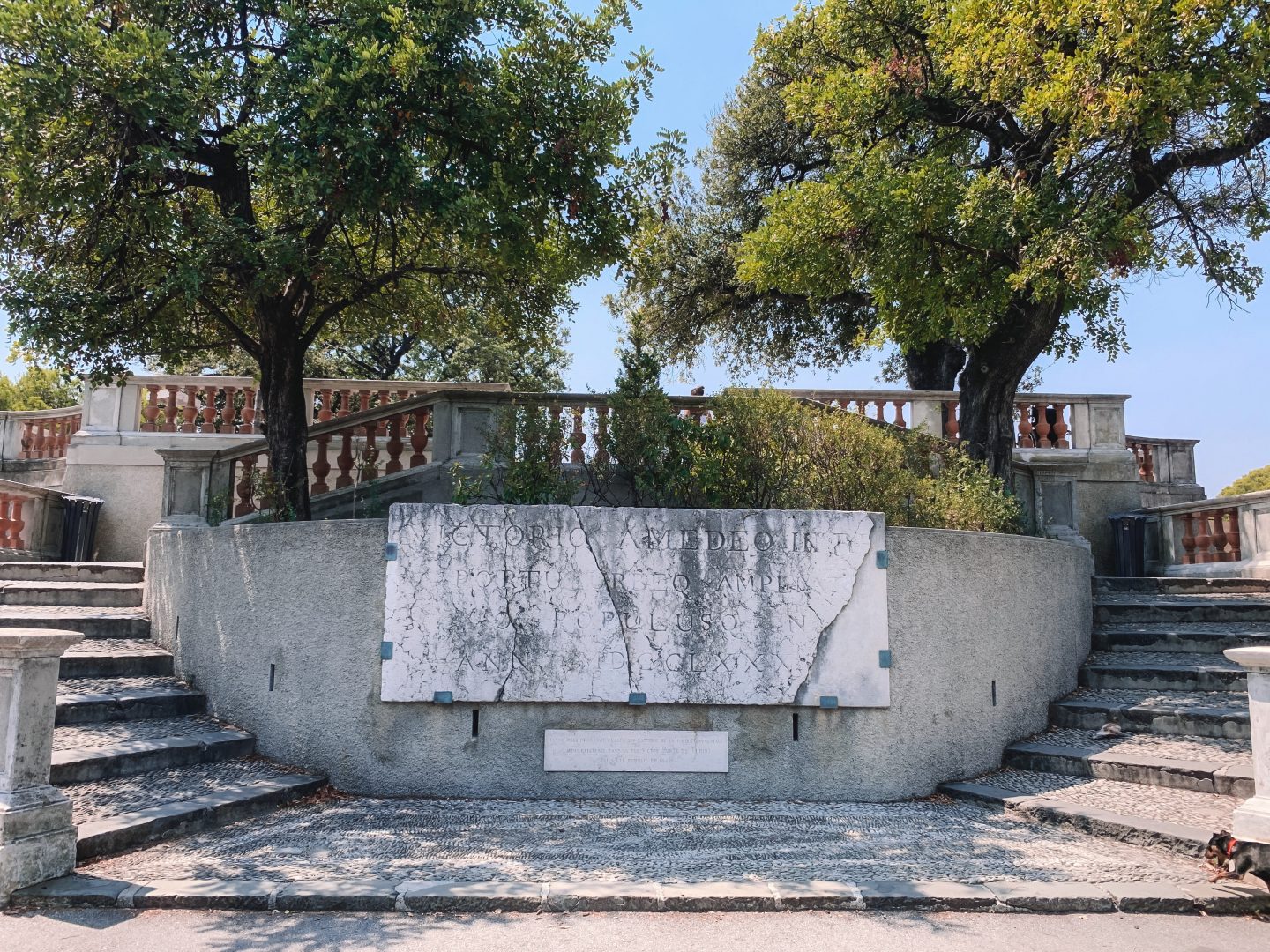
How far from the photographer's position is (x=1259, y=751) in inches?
202

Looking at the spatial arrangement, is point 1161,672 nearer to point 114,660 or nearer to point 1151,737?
point 1151,737

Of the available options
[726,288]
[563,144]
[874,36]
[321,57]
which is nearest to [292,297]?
[321,57]

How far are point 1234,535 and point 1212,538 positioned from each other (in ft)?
0.91

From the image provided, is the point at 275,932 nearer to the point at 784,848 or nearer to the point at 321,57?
the point at 784,848

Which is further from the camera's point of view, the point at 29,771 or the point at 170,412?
the point at 170,412

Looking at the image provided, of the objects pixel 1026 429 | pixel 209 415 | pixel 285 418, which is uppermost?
pixel 209 415

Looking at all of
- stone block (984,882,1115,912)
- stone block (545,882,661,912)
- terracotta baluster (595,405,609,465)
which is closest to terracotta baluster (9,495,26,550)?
terracotta baluster (595,405,609,465)

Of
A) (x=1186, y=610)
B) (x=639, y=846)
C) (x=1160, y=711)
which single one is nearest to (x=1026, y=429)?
(x=1186, y=610)

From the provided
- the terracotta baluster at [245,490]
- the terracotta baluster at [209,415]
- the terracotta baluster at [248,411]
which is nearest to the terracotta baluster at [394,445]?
the terracotta baluster at [245,490]

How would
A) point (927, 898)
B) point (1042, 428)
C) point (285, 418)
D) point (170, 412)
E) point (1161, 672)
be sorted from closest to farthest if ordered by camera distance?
point (927, 898) < point (1161, 672) < point (285, 418) < point (170, 412) < point (1042, 428)

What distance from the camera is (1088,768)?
6930mm

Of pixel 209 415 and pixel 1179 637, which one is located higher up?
pixel 209 415

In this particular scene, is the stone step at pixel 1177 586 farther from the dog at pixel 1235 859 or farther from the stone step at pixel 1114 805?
the dog at pixel 1235 859

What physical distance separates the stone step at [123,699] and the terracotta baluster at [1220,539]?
11867mm
